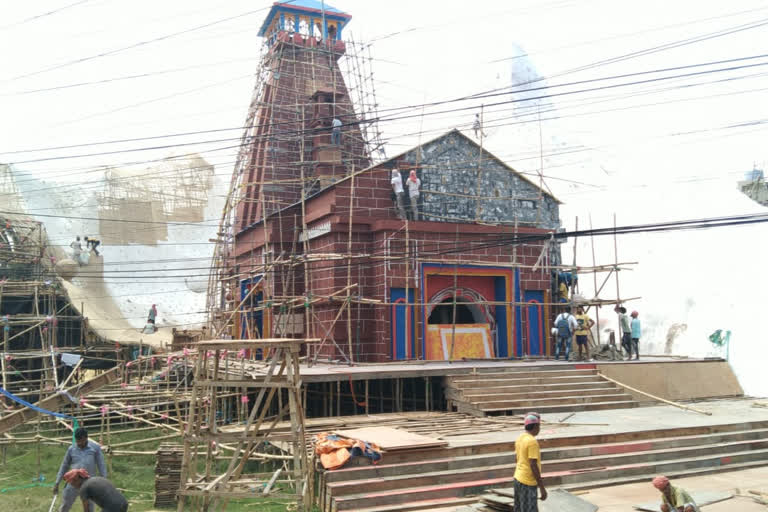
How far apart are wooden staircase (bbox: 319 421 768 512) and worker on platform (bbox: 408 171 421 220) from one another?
9854 millimetres

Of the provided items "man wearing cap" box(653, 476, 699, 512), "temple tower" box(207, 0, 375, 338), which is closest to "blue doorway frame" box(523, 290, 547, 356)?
"temple tower" box(207, 0, 375, 338)

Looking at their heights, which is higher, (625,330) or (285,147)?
(285,147)

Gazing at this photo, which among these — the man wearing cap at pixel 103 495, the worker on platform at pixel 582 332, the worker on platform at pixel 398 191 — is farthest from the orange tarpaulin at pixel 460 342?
the man wearing cap at pixel 103 495

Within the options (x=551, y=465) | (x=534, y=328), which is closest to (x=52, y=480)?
(x=551, y=465)

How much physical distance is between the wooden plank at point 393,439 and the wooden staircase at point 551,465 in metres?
0.14

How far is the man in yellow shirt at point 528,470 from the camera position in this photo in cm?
754

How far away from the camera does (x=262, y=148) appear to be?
84.6ft

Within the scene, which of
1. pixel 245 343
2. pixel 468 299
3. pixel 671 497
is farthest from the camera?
pixel 468 299

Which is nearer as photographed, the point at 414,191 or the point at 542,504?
the point at 542,504

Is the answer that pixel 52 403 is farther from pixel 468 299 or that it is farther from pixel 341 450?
pixel 468 299

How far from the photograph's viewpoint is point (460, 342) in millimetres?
20391

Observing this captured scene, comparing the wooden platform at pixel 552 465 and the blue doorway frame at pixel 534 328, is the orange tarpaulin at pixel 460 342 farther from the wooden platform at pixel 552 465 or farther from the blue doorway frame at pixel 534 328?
the wooden platform at pixel 552 465

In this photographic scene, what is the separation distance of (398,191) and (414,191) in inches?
19.2

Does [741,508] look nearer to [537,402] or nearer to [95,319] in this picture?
[537,402]
